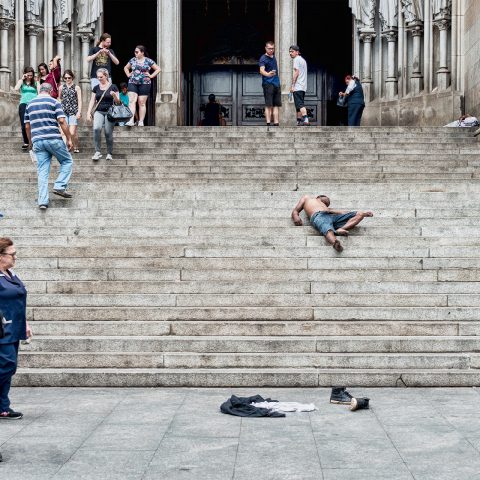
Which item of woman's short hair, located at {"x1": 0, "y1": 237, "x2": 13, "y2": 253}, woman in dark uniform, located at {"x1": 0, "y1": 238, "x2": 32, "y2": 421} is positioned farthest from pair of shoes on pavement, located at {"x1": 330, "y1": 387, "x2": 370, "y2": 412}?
woman's short hair, located at {"x1": 0, "y1": 237, "x2": 13, "y2": 253}

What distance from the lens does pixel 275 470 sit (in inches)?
231

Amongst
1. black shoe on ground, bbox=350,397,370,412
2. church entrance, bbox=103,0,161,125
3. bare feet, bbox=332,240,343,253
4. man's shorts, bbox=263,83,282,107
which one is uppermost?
church entrance, bbox=103,0,161,125

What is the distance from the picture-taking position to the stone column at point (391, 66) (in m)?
22.8

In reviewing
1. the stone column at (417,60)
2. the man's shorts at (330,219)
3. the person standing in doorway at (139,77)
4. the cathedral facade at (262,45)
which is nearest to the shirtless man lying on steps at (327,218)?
the man's shorts at (330,219)

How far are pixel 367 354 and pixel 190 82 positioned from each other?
63.4 ft

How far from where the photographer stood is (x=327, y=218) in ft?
39.0

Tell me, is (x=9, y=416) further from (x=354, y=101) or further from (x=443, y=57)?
(x=443, y=57)

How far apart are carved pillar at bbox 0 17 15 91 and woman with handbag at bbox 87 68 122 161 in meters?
6.45

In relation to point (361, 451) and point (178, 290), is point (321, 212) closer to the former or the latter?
point (178, 290)

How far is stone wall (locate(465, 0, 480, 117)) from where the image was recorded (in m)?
19.5

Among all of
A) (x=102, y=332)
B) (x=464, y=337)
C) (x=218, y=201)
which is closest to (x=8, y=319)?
(x=102, y=332)

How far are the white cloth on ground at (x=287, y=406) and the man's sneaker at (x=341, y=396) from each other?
0.25m

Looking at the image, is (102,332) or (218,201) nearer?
(102,332)

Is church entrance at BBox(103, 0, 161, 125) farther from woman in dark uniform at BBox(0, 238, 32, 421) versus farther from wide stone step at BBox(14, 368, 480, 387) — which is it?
woman in dark uniform at BBox(0, 238, 32, 421)
